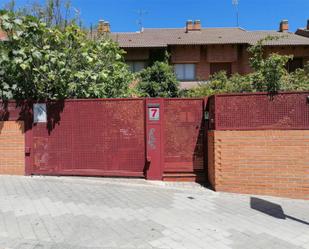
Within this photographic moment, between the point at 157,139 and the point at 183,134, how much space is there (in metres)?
0.62

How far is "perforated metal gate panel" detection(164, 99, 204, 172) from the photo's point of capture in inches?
310

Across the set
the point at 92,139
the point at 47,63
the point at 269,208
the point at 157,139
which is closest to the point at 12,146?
the point at 92,139

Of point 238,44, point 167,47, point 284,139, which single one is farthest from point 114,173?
point 238,44

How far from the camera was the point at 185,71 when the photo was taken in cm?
2177

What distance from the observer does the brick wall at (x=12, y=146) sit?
26.8 feet

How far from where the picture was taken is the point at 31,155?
819cm

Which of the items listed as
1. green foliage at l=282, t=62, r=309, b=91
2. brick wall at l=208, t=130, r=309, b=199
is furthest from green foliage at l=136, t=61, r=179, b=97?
brick wall at l=208, t=130, r=309, b=199

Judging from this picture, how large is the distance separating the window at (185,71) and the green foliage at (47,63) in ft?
41.5

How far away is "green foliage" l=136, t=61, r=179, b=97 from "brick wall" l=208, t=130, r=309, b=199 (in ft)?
28.5

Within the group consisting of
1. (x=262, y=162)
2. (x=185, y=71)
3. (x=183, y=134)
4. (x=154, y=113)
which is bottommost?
(x=262, y=162)

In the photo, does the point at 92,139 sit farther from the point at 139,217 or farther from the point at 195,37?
the point at 195,37

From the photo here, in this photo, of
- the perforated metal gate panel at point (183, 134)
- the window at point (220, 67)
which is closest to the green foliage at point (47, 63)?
the perforated metal gate panel at point (183, 134)

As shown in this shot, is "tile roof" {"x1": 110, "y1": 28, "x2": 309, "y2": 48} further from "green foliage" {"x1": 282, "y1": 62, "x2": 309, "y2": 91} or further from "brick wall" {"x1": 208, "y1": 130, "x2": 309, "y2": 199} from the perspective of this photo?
"brick wall" {"x1": 208, "y1": 130, "x2": 309, "y2": 199}

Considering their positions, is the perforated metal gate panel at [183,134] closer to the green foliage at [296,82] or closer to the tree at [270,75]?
the tree at [270,75]
